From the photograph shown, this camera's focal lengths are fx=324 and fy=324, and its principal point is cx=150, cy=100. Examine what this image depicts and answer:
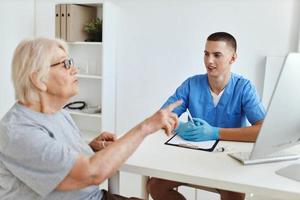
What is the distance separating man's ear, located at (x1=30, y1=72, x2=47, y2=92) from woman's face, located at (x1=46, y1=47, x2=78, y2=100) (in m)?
0.02

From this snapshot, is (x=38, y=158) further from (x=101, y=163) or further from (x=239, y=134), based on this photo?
(x=239, y=134)

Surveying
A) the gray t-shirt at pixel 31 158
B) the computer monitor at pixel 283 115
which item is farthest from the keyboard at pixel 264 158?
the gray t-shirt at pixel 31 158

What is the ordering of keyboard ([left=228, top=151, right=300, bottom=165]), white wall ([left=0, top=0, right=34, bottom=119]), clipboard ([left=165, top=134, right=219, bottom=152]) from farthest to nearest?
Result: white wall ([left=0, top=0, right=34, bottom=119]), clipboard ([left=165, top=134, right=219, bottom=152]), keyboard ([left=228, top=151, right=300, bottom=165])

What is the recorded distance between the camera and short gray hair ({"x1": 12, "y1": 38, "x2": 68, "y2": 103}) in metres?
1.03

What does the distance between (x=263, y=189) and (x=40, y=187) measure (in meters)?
0.67

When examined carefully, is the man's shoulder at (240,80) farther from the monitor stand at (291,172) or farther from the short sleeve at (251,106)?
the monitor stand at (291,172)

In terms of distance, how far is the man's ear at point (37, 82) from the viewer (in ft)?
3.39

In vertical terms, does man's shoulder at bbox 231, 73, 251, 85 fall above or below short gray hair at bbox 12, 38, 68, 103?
below

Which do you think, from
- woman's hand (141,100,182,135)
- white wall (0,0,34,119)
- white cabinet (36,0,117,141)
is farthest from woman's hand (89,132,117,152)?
white wall (0,0,34,119)

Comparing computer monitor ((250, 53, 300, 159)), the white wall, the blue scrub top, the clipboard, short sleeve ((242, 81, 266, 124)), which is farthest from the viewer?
the white wall

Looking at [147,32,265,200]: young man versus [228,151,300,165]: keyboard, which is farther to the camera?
[147,32,265,200]: young man

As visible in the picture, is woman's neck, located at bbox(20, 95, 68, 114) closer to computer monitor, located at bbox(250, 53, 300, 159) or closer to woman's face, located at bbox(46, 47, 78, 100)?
woman's face, located at bbox(46, 47, 78, 100)

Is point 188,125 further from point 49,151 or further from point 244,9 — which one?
point 244,9

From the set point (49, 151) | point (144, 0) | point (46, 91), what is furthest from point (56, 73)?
point (144, 0)
